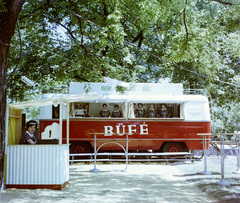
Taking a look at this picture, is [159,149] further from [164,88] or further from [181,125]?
[164,88]

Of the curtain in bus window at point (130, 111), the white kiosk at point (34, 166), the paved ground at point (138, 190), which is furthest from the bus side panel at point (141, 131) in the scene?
the white kiosk at point (34, 166)

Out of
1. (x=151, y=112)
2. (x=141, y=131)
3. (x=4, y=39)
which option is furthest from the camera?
(x=151, y=112)

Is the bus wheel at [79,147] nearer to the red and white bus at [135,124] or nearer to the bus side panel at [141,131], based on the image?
the red and white bus at [135,124]

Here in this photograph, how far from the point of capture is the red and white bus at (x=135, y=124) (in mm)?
15539

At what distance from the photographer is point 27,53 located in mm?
18766

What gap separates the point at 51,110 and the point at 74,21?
15.3 feet

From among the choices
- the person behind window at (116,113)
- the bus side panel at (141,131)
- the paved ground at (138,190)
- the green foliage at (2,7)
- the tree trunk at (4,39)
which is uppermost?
the green foliage at (2,7)

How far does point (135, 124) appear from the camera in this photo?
15.7 meters

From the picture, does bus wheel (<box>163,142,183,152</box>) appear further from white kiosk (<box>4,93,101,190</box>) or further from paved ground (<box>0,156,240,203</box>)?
white kiosk (<box>4,93,101,190</box>)

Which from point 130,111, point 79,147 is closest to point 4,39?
point 130,111

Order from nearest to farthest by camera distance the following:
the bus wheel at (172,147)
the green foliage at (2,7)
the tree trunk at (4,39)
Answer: the green foliage at (2,7) → the tree trunk at (4,39) → the bus wheel at (172,147)

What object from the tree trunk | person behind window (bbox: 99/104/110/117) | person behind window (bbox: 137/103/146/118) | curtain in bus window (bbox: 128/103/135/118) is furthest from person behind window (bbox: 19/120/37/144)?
person behind window (bbox: 137/103/146/118)

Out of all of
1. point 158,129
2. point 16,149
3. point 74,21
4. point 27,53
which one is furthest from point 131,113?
point 16,149

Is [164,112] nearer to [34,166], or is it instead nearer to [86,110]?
[86,110]
